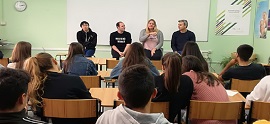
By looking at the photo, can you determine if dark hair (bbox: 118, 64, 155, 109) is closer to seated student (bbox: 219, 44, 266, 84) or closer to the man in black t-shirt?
seated student (bbox: 219, 44, 266, 84)

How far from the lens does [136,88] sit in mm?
1533

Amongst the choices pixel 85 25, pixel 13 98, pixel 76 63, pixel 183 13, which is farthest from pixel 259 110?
pixel 183 13

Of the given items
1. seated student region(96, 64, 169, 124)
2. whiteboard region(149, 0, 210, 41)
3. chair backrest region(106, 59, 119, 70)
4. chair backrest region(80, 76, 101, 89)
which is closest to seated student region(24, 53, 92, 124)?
chair backrest region(80, 76, 101, 89)

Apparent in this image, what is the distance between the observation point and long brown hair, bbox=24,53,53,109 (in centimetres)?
258

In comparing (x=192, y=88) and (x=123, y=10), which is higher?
(x=123, y=10)

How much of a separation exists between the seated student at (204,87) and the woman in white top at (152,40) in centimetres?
380

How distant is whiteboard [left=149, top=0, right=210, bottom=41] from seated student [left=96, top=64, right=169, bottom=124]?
6316 millimetres

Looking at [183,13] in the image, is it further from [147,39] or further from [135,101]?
[135,101]

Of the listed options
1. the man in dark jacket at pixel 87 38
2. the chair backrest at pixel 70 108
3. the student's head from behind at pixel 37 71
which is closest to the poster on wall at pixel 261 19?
the man in dark jacket at pixel 87 38

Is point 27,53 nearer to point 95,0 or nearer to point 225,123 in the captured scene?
point 225,123

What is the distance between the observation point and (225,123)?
9.03 ft

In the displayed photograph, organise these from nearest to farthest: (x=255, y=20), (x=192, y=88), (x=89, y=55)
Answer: (x=192, y=88) → (x=89, y=55) → (x=255, y=20)

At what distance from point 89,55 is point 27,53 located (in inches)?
121

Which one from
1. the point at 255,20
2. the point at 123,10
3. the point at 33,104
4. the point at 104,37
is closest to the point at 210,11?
the point at 255,20
